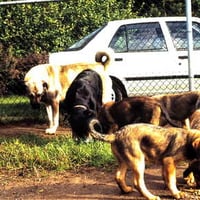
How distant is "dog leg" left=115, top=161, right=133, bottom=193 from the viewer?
5489 mm

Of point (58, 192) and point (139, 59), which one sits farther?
point (139, 59)

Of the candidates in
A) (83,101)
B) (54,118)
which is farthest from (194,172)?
(54,118)

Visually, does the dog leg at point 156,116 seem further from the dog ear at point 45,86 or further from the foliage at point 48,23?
the foliage at point 48,23

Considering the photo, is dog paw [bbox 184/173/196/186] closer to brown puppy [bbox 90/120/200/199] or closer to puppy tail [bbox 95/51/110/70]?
brown puppy [bbox 90/120/200/199]

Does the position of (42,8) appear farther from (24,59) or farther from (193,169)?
(193,169)

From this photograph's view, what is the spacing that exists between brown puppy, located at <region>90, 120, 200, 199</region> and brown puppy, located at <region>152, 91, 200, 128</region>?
72.8 inches

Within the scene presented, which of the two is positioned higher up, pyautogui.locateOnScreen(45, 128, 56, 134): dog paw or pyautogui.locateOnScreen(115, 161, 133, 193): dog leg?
pyautogui.locateOnScreen(115, 161, 133, 193): dog leg

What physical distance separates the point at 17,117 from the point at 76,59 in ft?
5.09

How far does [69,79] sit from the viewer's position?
934 centimetres

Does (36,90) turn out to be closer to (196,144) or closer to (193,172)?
(193,172)

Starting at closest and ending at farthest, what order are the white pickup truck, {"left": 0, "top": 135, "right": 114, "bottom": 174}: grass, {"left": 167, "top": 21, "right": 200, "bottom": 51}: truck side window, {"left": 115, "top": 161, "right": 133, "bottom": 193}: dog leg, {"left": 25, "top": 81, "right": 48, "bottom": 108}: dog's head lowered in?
{"left": 115, "top": 161, "right": 133, "bottom": 193}: dog leg
{"left": 0, "top": 135, "right": 114, "bottom": 174}: grass
{"left": 25, "top": 81, "right": 48, "bottom": 108}: dog's head lowered
the white pickup truck
{"left": 167, "top": 21, "right": 200, "bottom": 51}: truck side window

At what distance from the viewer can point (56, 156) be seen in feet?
22.7

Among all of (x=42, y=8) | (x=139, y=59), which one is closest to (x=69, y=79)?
(x=139, y=59)

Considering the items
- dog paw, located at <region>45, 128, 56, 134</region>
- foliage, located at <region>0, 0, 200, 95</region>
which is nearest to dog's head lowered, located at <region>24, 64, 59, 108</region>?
dog paw, located at <region>45, 128, 56, 134</region>
